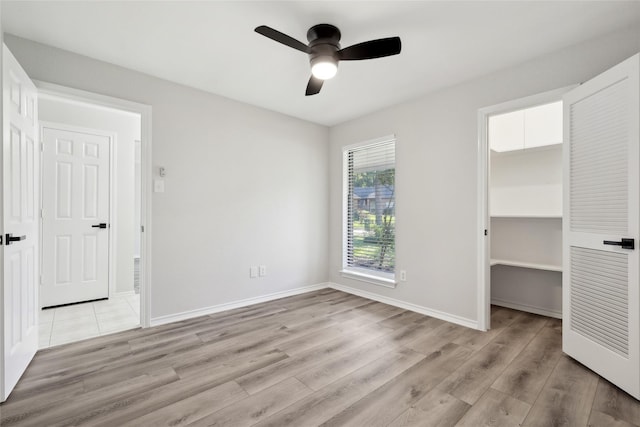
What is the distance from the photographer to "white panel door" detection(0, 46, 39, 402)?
1.78m

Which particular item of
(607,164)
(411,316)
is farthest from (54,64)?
(607,164)

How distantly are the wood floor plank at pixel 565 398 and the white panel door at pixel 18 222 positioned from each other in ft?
10.3

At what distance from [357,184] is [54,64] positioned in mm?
3489

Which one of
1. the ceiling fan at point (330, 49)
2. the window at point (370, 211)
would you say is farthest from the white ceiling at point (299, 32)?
the window at point (370, 211)

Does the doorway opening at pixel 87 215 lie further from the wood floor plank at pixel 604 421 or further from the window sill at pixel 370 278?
the wood floor plank at pixel 604 421

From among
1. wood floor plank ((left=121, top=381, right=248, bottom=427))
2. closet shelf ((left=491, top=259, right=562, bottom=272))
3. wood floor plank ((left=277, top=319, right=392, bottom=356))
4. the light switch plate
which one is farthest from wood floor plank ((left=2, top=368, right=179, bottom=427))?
closet shelf ((left=491, top=259, right=562, bottom=272))

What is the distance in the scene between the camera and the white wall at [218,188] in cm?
282

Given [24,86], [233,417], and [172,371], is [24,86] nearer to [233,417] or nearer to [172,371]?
[172,371]

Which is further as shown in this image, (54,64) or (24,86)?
(54,64)

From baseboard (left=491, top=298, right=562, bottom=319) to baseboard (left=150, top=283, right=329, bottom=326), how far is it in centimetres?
236

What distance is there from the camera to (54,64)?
2.45 metres

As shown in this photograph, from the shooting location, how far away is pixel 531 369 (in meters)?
2.12

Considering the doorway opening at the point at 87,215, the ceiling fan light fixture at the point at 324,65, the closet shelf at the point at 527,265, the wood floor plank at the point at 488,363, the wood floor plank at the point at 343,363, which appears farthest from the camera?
the doorway opening at the point at 87,215

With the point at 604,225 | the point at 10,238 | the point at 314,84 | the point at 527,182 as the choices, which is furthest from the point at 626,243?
the point at 10,238
